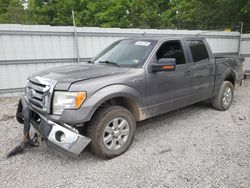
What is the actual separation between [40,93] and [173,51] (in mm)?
2522

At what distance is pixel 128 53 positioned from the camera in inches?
139

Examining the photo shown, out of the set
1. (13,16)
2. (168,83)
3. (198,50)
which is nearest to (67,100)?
(168,83)

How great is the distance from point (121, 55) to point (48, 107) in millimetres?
1657

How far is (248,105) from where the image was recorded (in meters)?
5.34

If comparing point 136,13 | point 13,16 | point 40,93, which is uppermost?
point 13,16

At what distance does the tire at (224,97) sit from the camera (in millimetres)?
4758

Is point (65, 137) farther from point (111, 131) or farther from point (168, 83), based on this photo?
point (168, 83)

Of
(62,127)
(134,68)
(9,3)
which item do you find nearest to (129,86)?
(134,68)

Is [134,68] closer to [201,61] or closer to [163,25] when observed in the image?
[201,61]

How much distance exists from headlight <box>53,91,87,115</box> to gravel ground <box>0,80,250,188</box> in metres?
0.89

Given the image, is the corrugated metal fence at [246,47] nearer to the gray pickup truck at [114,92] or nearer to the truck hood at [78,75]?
the gray pickup truck at [114,92]

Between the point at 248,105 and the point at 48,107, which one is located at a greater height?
the point at 48,107

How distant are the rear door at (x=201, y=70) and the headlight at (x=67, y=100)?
2460mm

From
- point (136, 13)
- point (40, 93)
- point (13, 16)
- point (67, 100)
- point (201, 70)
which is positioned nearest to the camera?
point (67, 100)
